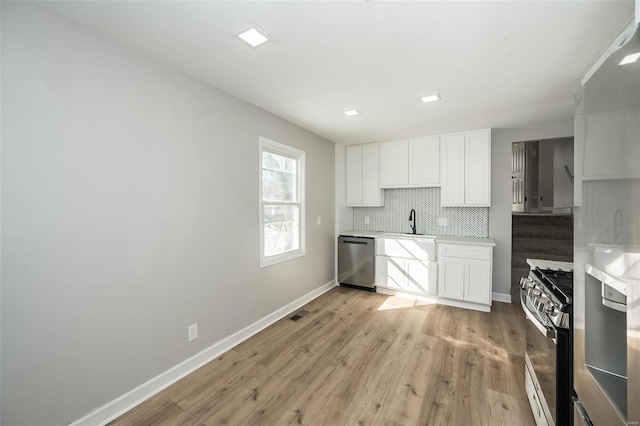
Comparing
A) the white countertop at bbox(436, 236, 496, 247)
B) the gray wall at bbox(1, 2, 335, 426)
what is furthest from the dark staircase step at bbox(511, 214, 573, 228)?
the gray wall at bbox(1, 2, 335, 426)

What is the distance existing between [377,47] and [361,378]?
2484 millimetres

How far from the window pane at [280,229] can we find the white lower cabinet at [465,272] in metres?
2.03

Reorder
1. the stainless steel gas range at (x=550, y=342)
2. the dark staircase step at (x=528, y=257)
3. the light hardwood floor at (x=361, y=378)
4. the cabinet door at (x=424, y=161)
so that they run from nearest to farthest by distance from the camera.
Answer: the stainless steel gas range at (x=550, y=342), the light hardwood floor at (x=361, y=378), the dark staircase step at (x=528, y=257), the cabinet door at (x=424, y=161)

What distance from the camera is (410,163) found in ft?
13.5

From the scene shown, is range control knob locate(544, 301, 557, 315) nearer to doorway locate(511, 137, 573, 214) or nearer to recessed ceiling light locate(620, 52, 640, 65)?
recessed ceiling light locate(620, 52, 640, 65)

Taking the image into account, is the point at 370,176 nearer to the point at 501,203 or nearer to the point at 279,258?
the point at 501,203

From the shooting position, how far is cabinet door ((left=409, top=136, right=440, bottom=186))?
12.9ft

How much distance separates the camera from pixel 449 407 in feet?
5.98

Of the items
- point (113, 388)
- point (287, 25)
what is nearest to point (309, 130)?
point (287, 25)

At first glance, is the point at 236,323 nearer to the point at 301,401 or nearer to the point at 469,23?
the point at 301,401

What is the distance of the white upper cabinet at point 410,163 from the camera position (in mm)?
3945

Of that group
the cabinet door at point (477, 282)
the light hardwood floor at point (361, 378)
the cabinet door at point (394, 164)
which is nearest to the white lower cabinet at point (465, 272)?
the cabinet door at point (477, 282)

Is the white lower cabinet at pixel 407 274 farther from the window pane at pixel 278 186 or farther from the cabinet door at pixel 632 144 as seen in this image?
the cabinet door at pixel 632 144

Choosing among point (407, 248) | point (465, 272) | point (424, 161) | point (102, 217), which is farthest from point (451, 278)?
point (102, 217)
